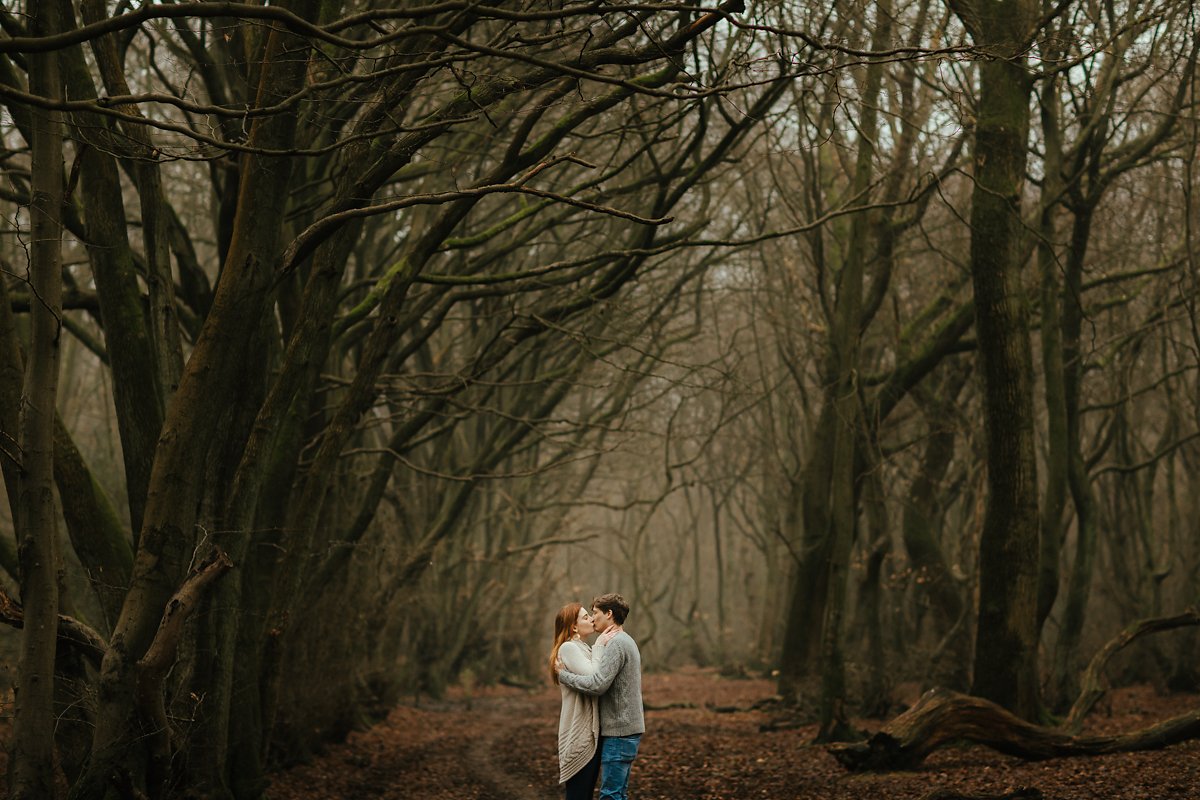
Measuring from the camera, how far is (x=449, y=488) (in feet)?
59.9

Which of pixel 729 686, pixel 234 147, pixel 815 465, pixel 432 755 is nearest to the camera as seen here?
pixel 234 147

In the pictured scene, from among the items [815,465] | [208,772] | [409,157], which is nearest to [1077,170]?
[815,465]

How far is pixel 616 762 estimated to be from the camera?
6355mm

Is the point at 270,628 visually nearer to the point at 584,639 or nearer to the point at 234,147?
the point at 584,639

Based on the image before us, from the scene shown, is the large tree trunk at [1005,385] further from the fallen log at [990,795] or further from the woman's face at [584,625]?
the woman's face at [584,625]


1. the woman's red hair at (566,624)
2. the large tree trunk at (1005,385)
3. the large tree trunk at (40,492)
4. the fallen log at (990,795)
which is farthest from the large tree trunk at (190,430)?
the large tree trunk at (1005,385)

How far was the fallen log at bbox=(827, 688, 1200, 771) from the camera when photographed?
9312mm

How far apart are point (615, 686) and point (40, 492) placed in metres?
3.29

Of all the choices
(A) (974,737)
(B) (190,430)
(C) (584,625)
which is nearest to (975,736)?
(A) (974,737)

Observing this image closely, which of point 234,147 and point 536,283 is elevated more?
point 536,283

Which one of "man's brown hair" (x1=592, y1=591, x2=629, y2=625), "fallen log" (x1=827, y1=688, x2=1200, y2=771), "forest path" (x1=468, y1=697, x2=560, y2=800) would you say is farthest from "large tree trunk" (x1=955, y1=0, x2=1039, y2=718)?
"man's brown hair" (x1=592, y1=591, x2=629, y2=625)

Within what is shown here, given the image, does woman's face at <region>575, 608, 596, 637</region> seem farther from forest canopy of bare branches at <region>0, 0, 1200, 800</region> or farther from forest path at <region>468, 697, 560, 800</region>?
forest path at <region>468, 697, 560, 800</region>

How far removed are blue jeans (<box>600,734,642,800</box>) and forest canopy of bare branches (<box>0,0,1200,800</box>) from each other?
2.43 m

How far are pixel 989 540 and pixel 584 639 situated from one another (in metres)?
5.55
